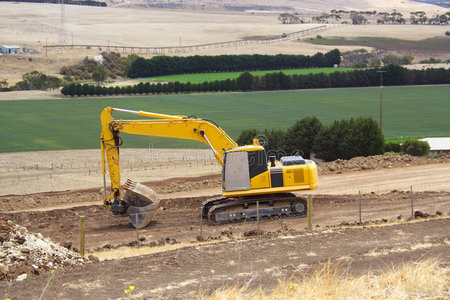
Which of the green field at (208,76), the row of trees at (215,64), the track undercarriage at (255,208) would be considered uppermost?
the row of trees at (215,64)

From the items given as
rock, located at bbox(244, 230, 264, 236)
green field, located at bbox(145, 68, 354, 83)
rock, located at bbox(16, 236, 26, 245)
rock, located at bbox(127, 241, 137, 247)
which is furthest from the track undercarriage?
green field, located at bbox(145, 68, 354, 83)

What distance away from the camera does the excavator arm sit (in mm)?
Result: 23844

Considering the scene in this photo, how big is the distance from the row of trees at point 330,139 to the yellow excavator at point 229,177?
17.2 metres

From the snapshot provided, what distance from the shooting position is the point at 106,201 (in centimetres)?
2378

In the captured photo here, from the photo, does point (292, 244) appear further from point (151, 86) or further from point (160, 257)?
point (151, 86)

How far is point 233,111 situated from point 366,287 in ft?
207

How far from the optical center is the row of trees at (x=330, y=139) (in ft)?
146

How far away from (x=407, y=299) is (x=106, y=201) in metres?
13.5

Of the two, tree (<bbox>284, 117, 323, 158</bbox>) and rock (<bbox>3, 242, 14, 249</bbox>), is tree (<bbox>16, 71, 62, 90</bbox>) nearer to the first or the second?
tree (<bbox>284, 117, 323, 158</bbox>)

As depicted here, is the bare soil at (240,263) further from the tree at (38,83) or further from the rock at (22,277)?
the tree at (38,83)

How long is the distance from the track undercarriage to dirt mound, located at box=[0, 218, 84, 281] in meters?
7.31

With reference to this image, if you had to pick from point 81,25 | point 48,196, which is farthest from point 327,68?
point 48,196

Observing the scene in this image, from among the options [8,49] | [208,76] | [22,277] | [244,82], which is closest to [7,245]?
[22,277]

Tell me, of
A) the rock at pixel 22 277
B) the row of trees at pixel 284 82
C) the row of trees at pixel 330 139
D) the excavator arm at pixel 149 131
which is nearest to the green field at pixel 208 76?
the row of trees at pixel 284 82
